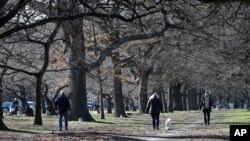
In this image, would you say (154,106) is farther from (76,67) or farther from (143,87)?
(143,87)

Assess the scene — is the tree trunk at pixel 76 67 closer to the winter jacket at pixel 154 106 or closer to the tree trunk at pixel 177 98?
the winter jacket at pixel 154 106

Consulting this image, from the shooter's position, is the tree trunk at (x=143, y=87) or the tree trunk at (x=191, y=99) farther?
the tree trunk at (x=191, y=99)

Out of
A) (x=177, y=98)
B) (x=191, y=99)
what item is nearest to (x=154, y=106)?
(x=177, y=98)

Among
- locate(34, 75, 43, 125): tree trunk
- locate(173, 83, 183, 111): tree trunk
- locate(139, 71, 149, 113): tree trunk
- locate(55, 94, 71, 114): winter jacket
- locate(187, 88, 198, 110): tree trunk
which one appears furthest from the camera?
locate(187, 88, 198, 110): tree trunk

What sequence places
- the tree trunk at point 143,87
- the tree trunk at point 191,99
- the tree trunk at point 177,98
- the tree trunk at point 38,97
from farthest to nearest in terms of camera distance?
the tree trunk at point 191,99
the tree trunk at point 177,98
the tree trunk at point 143,87
the tree trunk at point 38,97

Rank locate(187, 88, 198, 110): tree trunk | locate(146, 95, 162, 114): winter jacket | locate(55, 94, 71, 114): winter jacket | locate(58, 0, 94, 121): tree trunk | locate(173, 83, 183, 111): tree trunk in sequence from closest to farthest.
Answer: locate(146, 95, 162, 114): winter jacket → locate(55, 94, 71, 114): winter jacket → locate(58, 0, 94, 121): tree trunk → locate(173, 83, 183, 111): tree trunk → locate(187, 88, 198, 110): tree trunk

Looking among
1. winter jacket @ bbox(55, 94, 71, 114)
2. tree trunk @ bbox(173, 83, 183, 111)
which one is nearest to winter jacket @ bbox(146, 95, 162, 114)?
winter jacket @ bbox(55, 94, 71, 114)

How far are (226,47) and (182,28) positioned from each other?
9134mm

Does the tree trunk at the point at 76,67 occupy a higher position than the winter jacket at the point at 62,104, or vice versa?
the tree trunk at the point at 76,67

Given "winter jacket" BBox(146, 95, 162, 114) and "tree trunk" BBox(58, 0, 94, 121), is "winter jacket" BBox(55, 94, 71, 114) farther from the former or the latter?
"winter jacket" BBox(146, 95, 162, 114)

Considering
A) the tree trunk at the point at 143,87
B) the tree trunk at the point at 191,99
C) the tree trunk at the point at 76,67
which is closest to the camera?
the tree trunk at the point at 76,67

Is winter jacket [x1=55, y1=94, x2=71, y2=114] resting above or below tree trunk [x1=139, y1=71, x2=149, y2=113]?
below

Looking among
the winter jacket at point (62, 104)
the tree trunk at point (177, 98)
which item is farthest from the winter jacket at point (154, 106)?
the tree trunk at point (177, 98)

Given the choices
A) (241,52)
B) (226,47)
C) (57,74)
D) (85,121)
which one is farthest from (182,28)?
(57,74)
